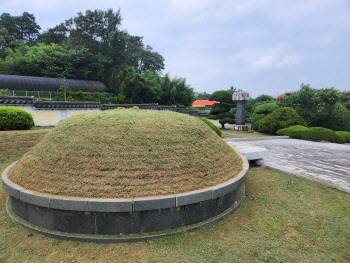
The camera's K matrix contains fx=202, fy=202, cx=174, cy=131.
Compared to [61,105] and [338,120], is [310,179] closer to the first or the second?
[338,120]

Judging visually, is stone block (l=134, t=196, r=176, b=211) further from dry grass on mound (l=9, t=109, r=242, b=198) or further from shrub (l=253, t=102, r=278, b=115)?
shrub (l=253, t=102, r=278, b=115)

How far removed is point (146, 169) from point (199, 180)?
0.98 meters

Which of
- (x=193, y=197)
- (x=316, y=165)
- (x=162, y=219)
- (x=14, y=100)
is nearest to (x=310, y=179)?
(x=316, y=165)

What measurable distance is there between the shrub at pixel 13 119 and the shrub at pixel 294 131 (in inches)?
658

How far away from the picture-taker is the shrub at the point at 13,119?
10.6 m

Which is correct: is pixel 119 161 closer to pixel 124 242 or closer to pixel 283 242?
pixel 124 242

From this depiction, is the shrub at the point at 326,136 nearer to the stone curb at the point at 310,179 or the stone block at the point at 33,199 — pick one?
the stone curb at the point at 310,179

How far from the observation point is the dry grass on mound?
10.9ft

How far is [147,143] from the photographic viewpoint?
3.92 metres

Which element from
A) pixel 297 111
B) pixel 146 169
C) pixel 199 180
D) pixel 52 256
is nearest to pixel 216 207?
pixel 199 180

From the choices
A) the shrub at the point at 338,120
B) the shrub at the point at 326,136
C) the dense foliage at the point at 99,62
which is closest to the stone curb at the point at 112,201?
the shrub at the point at 326,136

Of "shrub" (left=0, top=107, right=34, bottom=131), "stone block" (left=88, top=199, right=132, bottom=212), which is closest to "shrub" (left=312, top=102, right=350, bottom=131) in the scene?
"stone block" (left=88, top=199, right=132, bottom=212)

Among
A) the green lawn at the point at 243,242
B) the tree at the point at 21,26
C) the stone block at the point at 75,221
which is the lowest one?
the green lawn at the point at 243,242

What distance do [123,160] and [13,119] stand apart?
10.8 metres
